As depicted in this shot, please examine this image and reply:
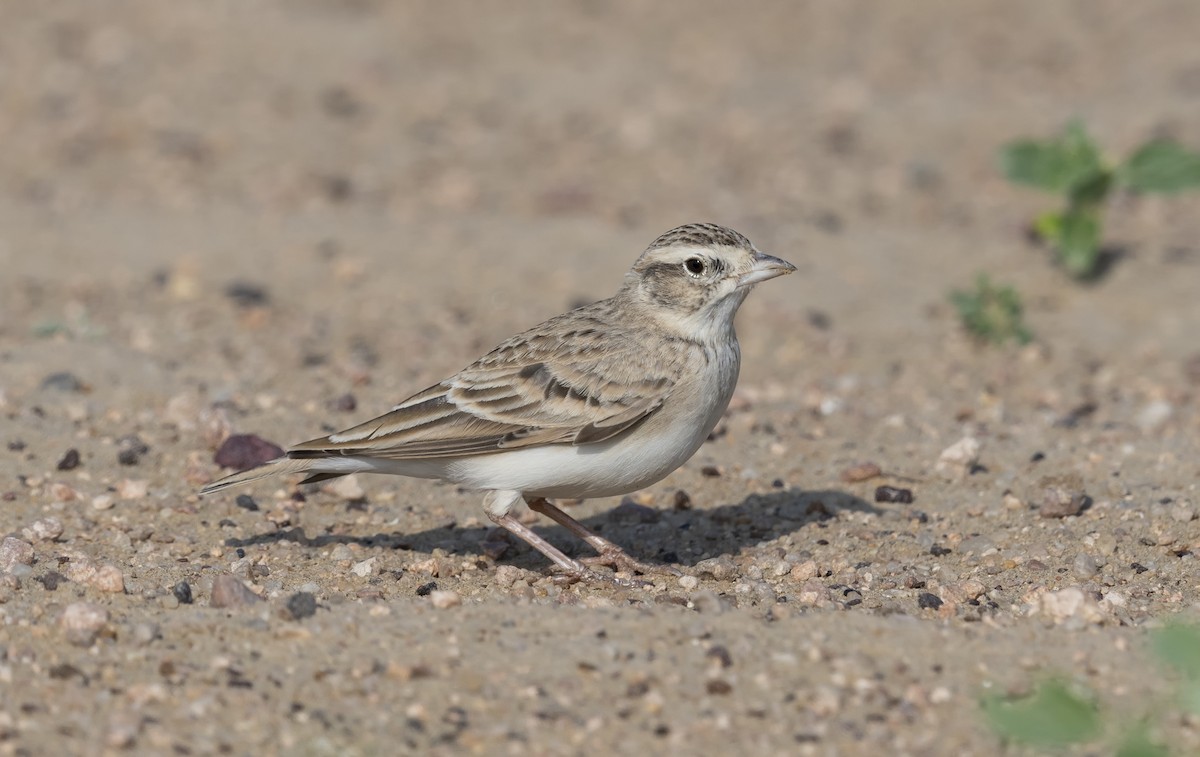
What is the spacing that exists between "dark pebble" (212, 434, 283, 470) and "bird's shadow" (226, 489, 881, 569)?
0.75m

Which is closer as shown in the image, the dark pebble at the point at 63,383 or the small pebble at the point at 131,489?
the small pebble at the point at 131,489

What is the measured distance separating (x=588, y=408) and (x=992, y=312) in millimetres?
4963

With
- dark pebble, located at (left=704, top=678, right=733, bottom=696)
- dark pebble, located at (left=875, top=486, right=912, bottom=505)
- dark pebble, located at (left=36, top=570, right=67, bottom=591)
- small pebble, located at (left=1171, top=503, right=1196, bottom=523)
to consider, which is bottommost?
dark pebble, located at (left=36, top=570, right=67, bottom=591)

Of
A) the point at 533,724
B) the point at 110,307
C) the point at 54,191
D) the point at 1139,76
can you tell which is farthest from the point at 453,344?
the point at 1139,76

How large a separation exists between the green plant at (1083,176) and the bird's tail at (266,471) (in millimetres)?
6834

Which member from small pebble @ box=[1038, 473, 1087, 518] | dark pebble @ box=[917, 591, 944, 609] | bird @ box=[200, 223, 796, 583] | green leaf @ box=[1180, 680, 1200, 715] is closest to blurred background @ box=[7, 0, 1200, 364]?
small pebble @ box=[1038, 473, 1087, 518]

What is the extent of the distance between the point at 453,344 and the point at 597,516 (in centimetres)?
302

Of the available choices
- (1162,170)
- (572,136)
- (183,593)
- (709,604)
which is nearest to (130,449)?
(183,593)

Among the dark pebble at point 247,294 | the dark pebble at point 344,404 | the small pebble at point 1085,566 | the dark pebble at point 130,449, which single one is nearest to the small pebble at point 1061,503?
the small pebble at point 1085,566

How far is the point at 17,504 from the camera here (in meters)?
7.28

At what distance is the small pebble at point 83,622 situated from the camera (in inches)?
214

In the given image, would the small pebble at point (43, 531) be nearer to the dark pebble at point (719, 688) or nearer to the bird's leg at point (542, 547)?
the bird's leg at point (542, 547)

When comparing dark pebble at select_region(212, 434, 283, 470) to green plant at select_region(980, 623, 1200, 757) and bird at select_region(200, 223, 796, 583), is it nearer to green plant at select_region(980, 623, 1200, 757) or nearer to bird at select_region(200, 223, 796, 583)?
bird at select_region(200, 223, 796, 583)

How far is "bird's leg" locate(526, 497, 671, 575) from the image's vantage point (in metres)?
6.85
